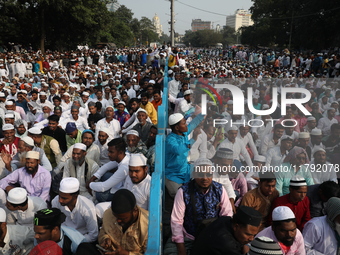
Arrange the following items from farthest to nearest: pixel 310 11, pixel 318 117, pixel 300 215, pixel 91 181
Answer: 1. pixel 310 11
2. pixel 318 117
3. pixel 91 181
4. pixel 300 215

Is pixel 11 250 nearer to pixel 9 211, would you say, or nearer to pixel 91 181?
pixel 9 211

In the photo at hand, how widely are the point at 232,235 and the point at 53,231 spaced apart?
1471 millimetres

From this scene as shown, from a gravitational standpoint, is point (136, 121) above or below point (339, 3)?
below

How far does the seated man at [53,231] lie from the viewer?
2617mm

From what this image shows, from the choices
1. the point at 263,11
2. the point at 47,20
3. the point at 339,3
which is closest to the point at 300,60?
the point at 339,3

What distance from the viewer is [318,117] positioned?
7.80 m

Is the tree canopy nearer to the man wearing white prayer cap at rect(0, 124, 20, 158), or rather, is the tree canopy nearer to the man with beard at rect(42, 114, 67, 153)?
the man with beard at rect(42, 114, 67, 153)

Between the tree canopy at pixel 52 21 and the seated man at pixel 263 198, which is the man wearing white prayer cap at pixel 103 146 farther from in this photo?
the tree canopy at pixel 52 21

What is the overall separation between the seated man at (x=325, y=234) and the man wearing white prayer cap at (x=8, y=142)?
4.24 m

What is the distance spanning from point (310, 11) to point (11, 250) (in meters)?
35.6

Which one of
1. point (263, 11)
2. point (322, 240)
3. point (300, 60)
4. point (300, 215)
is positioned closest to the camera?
point (322, 240)

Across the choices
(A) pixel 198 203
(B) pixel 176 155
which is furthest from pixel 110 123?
(A) pixel 198 203

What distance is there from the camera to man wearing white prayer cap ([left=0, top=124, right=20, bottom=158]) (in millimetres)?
4875

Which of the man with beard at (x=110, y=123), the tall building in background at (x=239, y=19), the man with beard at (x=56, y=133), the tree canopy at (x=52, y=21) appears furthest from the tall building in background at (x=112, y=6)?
the tall building in background at (x=239, y=19)
